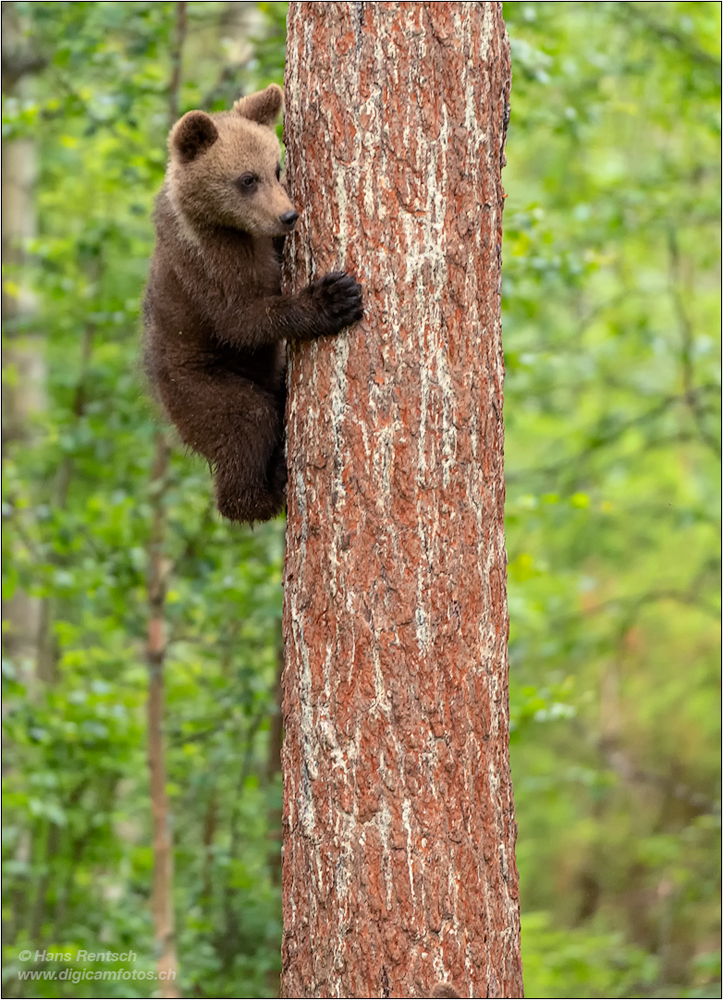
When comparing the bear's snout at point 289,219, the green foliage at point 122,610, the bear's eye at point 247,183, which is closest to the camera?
the bear's snout at point 289,219

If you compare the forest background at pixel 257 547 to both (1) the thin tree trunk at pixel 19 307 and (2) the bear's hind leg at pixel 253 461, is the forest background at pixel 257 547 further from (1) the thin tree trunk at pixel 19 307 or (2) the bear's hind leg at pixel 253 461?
(2) the bear's hind leg at pixel 253 461

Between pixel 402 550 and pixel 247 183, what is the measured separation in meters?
1.71

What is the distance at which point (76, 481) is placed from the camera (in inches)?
330

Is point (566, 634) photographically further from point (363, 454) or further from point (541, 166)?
point (363, 454)

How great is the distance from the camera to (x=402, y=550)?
277 centimetres

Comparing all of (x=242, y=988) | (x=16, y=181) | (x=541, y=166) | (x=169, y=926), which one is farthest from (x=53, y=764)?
(x=541, y=166)

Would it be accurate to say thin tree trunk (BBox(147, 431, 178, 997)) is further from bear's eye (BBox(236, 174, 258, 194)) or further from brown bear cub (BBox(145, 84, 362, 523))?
bear's eye (BBox(236, 174, 258, 194))

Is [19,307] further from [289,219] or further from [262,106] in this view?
[289,219]

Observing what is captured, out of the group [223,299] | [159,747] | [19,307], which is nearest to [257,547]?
[159,747]

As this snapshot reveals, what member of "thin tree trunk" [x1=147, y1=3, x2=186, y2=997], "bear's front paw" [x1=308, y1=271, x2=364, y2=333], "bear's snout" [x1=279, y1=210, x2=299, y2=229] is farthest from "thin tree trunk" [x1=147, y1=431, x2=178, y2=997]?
"bear's front paw" [x1=308, y1=271, x2=364, y2=333]

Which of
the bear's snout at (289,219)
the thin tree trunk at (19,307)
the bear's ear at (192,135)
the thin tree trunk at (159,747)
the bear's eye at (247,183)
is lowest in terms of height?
the thin tree trunk at (159,747)

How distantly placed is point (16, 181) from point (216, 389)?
→ 4.84 m

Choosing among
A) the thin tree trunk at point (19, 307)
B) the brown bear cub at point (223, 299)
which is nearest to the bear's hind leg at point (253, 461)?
the brown bear cub at point (223, 299)

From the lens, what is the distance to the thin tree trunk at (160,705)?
18.3 feet
